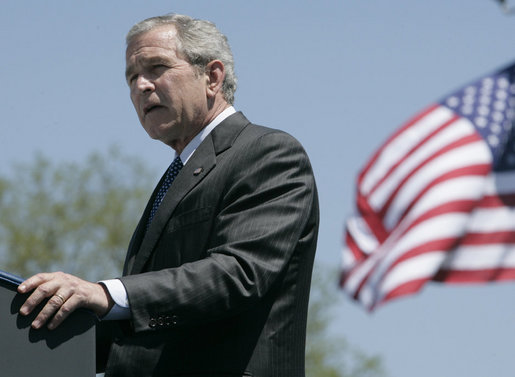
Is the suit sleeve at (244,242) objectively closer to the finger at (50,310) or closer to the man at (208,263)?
the man at (208,263)

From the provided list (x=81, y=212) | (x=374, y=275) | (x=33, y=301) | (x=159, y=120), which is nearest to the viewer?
(x=33, y=301)

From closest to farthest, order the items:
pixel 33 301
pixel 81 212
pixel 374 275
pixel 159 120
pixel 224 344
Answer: pixel 33 301 → pixel 224 344 → pixel 374 275 → pixel 159 120 → pixel 81 212

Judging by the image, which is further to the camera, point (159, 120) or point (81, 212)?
point (81, 212)

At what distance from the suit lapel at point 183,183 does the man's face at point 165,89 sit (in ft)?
0.44

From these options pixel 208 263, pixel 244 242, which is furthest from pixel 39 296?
pixel 244 242

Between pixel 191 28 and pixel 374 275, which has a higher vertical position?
pixel 191 28

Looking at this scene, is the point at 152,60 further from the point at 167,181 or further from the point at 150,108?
the point at 167,181

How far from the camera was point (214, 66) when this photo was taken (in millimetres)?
4227

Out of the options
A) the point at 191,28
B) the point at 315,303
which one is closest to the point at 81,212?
the point at 315,303

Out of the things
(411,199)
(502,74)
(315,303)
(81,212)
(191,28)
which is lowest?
(315,303)

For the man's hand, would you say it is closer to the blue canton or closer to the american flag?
the american flag

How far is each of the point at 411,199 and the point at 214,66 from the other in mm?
918

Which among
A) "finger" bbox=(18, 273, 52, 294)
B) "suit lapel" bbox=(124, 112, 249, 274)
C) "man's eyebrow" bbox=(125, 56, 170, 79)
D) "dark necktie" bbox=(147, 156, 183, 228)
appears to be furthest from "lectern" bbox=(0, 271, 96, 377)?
"man's eyebrow" bbox=(125, 56, 170, 79)

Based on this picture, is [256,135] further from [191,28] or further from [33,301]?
[33,301]
